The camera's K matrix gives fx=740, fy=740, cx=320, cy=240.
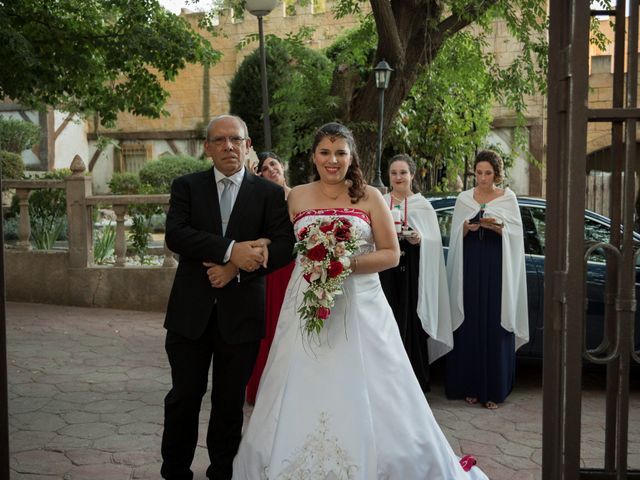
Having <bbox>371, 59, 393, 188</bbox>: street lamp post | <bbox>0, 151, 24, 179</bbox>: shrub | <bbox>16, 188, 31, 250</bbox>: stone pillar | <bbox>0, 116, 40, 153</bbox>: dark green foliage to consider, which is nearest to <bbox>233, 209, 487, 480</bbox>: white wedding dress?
<bbox>371, 59, 393, 188</bbox>: street lamp post

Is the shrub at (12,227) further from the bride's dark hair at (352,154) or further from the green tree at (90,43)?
the bride's dark hair at (352,154)

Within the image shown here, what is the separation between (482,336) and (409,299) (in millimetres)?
715

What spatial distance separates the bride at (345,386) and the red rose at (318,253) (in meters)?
0.31

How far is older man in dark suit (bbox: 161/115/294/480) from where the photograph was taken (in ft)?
13.5

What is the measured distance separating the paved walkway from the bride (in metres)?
0.78

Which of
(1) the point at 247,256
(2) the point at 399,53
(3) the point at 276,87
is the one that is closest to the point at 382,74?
(2) the point at 399,53

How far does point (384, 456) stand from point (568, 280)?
5.76 ft

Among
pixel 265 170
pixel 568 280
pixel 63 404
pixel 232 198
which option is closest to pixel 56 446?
pixel 63 404

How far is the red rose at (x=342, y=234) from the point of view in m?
4.11

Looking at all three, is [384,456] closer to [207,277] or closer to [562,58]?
[207,277]

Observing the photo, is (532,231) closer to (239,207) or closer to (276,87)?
(239,207)

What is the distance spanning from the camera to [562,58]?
2.75m

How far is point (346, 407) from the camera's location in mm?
4074

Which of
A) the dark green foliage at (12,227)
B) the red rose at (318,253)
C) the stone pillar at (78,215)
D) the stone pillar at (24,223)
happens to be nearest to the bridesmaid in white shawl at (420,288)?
the red rose at (318,253)
